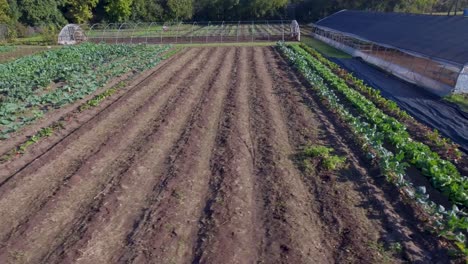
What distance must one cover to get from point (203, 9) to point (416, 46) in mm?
41762

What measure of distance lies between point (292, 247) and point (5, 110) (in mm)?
12183

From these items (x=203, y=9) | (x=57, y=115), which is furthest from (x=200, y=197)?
(x=203, y=9)

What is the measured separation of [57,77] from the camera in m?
20.0

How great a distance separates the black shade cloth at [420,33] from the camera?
18.3m

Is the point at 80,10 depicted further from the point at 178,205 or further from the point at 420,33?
the point at 178,205

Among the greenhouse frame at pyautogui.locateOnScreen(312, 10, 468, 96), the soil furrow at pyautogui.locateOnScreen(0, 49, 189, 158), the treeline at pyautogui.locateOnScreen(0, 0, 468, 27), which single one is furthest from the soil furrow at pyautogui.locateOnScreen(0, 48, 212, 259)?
the treeline at pyautogui.locateOnScreen(0, 0, 468, 27)

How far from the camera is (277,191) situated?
28.0 ft

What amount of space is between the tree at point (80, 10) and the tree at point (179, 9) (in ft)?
33.4

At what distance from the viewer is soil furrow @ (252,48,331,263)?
21.5 ft

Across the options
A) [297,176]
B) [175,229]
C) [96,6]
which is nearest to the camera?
[175,229]

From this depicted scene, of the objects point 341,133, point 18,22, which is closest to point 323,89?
point 341,133

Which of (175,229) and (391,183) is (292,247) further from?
(391,183)

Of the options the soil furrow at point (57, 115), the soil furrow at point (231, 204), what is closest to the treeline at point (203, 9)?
the soil furrow at point (57, 115)

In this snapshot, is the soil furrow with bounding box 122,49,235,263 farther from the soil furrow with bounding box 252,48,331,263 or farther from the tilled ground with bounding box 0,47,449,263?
the soil furrow with bounding box 252,48,331,263
